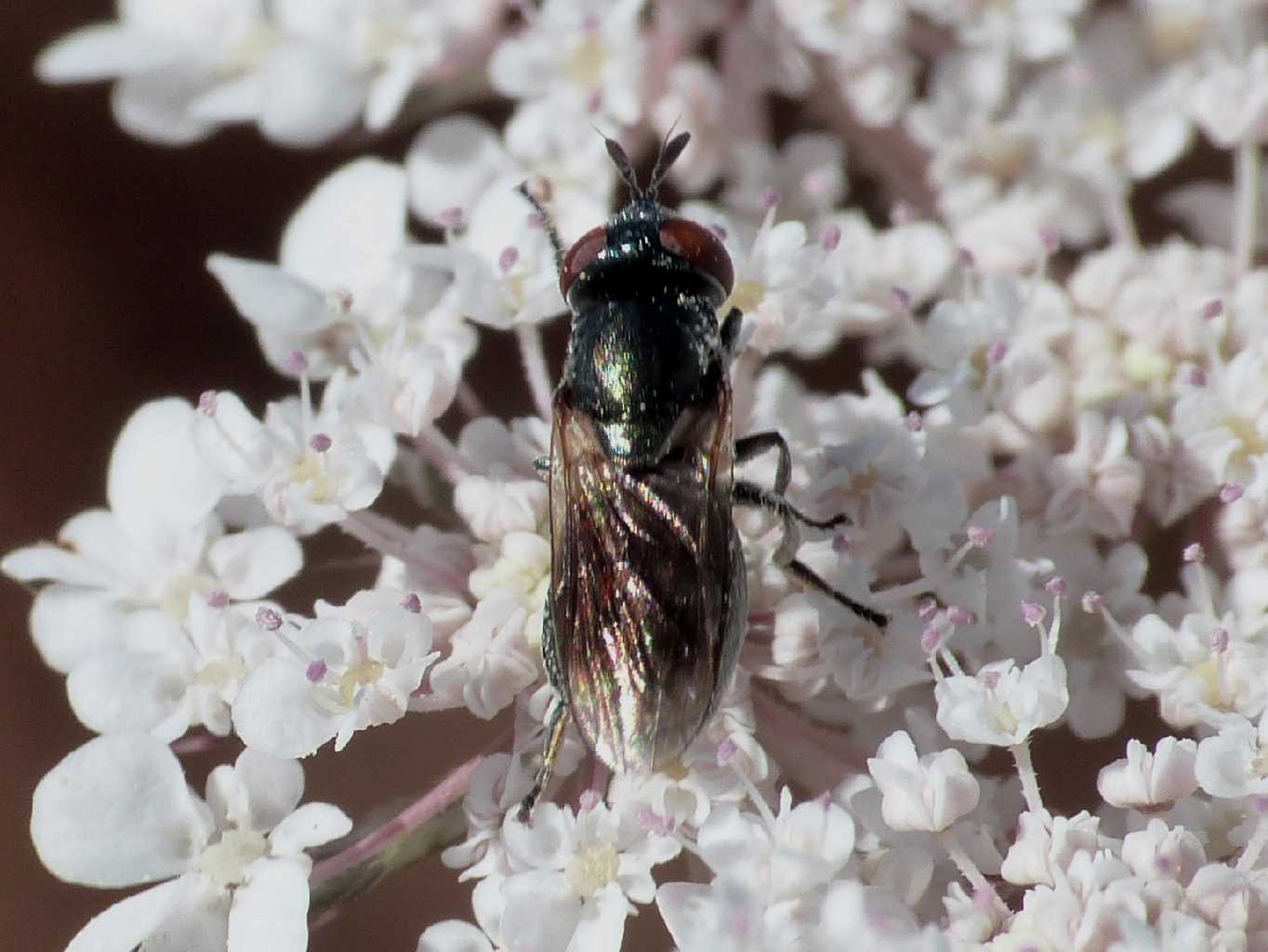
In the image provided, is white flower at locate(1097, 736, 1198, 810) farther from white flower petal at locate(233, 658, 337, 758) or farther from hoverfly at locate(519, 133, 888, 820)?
white flower petal at locate(233, 658, 337, 758)

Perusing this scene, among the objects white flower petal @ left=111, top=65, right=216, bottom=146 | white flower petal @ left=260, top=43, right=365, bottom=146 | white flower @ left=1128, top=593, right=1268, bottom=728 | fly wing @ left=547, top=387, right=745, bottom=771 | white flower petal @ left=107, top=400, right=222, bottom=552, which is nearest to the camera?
fly wing @ left=547, top=387, right=745, bottom=771

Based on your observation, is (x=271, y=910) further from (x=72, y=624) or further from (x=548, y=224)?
(x=548, y=224)

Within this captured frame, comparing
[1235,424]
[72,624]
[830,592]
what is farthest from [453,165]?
[1235,424]

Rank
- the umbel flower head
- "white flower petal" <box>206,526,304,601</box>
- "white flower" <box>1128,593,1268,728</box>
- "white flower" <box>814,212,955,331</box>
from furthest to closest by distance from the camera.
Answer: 1. "white flower" <box>814,212,955,331</box>
2. "white flower petal" <box>206,526,304,601</box>
3. "white flower" <box>1128,593,1268,728</box>
4. the umbel flower head

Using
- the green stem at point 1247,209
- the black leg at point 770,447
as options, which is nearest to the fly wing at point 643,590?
the black leg at point 770,447

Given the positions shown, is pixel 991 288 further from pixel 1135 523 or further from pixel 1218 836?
pixel 1218 836

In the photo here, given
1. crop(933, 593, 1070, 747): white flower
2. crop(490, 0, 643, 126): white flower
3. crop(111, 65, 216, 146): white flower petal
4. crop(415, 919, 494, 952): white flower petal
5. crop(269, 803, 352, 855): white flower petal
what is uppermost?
crop(111, 65, 216, 146): white flower petal

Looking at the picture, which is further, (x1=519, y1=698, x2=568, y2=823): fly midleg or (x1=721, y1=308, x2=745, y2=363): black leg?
(x1=721, y1=308, x2=745, y2=363): black leg

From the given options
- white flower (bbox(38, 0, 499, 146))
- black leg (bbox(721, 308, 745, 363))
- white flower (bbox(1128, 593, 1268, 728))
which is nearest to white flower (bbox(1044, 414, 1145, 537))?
white flower (bbox(1128, 593, 1268, 728))
